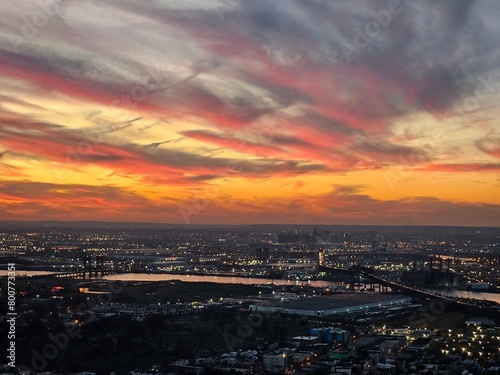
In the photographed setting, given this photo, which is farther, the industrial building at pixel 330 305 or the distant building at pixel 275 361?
the industrial building at pixel 330 305

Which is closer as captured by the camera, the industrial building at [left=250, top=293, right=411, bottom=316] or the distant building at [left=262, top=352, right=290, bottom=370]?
the distant building at [left=262, top=352, right=290, bottom=370]

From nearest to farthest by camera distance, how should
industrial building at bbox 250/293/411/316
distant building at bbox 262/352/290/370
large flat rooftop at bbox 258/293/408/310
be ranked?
distant building at bbox 262/352/290/370
industrial building at bbox 250/293/411/316
large flat rooftop at bbox 258/293/408/310

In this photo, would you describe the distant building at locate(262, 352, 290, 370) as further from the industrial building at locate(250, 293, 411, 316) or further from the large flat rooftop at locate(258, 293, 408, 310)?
the large flat rooftop at locate(258, 293, 408, 310)

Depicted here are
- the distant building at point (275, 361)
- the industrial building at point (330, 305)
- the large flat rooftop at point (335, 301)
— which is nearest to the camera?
the distant building at point (275, 361)

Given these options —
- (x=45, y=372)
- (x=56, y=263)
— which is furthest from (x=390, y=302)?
(x=56, y=263)

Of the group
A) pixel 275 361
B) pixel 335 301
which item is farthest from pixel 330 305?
pixel 275 361

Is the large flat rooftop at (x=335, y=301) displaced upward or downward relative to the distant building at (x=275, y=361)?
upward

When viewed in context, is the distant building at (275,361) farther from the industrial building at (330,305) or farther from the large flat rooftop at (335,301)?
the large flat rooftop at (335,301)

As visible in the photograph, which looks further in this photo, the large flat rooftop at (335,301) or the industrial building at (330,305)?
the large flat rooftop at (335,301)

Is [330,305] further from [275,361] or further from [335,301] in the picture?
[275,361]

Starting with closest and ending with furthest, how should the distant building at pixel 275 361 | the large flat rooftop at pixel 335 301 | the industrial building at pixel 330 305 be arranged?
1. the distant building at pixel 275 361
2. the industrial building at pixel 330 305
3. the large flat rooftop at pixel 335 301

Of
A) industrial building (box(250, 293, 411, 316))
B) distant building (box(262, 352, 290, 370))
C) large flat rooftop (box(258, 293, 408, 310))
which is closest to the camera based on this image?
distant building (box(262, 352, 290, 370))

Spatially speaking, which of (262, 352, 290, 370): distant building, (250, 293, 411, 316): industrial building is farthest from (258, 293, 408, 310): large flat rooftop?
(262, 352, 290, 370): distant building

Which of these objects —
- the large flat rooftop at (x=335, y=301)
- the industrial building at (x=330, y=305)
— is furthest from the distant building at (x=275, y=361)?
the large flat rooftop at (x=335, y=301)
